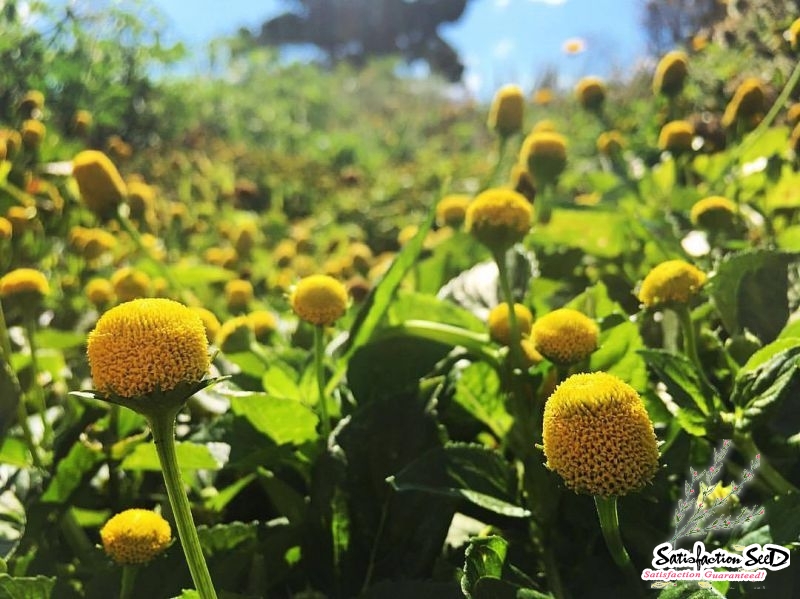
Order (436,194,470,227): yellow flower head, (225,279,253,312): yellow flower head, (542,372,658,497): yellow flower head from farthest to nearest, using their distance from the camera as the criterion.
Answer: (436,194,470,227): yellow flower head
(225,279,253,312): yellow flower head
(542,372,658,497): yellow flower head

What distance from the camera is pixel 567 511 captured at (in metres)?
0.98

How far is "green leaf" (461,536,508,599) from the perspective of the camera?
759 millimetres

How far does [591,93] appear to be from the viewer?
2.11 metres

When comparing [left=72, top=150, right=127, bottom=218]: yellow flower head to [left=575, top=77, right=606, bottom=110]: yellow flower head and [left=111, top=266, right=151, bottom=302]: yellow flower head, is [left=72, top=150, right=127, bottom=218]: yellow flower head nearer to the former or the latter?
[left=111, top=266, right=151, bottom=302]: yellow flower head

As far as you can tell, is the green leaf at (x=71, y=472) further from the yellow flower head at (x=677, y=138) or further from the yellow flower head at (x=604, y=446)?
the yellow flower head at (x=677, y=138)

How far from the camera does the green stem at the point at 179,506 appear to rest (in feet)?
2.25

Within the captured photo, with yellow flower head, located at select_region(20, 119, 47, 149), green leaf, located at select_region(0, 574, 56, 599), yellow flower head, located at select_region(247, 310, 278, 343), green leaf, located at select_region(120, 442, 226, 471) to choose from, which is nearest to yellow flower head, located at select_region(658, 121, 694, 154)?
yellow flower head, located at select_region(247, 310, 278, 343)

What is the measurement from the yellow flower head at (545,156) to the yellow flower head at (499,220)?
1.84 ft

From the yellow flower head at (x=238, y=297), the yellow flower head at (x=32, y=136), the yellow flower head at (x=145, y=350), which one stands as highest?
the yellow flower head at (x=32, y=136)

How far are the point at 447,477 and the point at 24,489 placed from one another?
2.17 ft

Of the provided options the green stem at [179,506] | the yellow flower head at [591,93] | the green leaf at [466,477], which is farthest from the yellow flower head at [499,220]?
the yellow flower head at [591,93]

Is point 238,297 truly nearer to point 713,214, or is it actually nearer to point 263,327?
point 263,327

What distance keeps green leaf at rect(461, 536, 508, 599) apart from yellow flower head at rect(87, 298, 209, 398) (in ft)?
1.00

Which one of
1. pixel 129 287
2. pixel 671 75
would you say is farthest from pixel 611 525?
pixel 671 75
